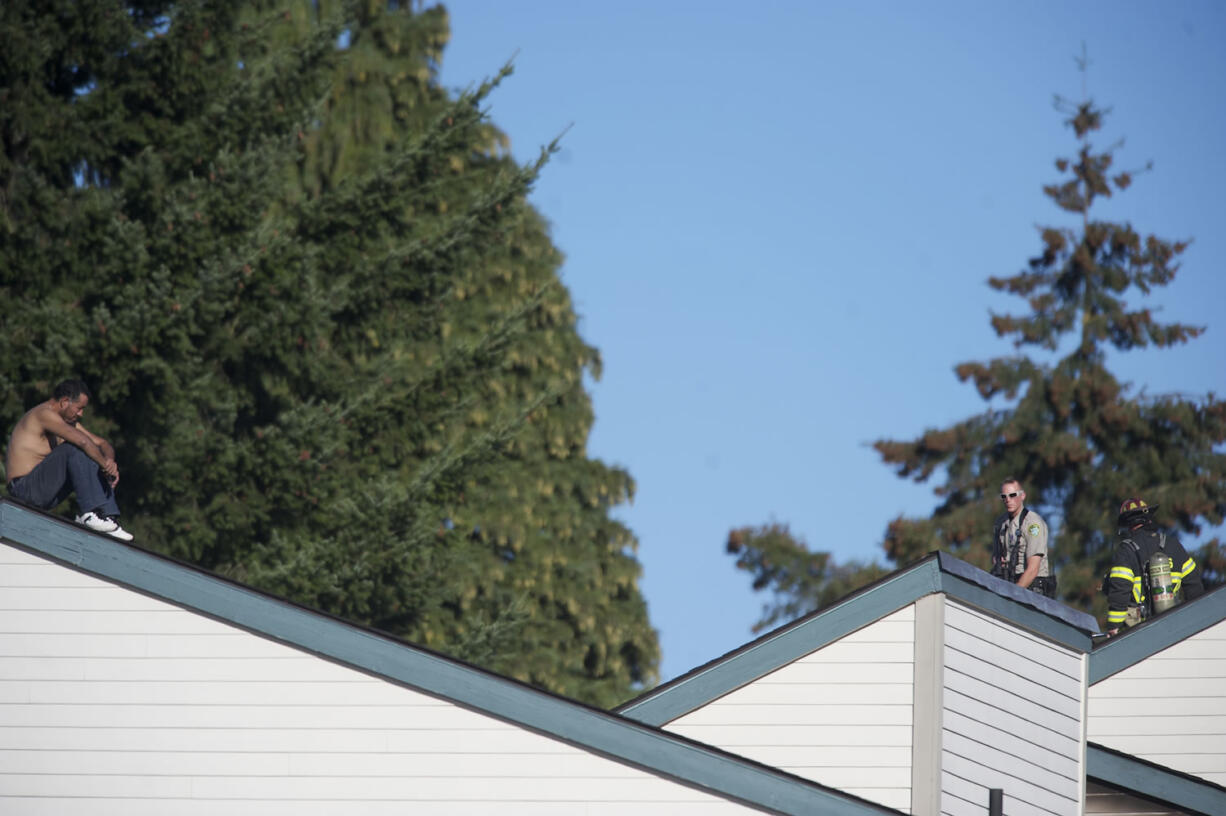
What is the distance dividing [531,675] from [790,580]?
880 centimetres

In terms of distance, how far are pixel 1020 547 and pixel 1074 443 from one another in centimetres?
2290

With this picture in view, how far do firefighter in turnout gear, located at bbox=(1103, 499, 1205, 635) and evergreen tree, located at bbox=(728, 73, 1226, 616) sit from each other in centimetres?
1869

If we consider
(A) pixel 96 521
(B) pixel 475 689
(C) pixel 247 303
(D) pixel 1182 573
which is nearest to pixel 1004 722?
(B) pixel 475 689

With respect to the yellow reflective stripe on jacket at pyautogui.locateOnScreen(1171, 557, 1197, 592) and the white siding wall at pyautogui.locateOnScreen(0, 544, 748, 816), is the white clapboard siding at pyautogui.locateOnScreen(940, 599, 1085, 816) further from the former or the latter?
the yellow reflective stripe on jacket at pyautogui.locateOnScreen(1171, 557, 1197, 592)

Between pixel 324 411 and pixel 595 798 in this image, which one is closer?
pixel 595 798

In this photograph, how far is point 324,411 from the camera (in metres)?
20.6

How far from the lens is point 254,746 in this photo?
7598mm

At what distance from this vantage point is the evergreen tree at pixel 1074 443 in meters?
32.7

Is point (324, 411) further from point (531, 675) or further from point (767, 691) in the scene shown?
point (767, 691)

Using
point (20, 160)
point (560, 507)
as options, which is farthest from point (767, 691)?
point (560, 507)

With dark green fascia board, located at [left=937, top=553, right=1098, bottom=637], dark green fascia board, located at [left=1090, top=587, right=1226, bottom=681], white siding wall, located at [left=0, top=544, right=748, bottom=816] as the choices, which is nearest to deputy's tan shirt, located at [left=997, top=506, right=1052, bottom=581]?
dark green fascia board, located at [left=1090, top=587, right=1226, bottom=681]

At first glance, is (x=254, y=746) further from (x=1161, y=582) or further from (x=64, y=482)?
(x=1161, y=582)

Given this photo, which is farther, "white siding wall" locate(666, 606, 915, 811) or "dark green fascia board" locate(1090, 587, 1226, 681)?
"dark green fascia board" locate(1090, 587, 1226, 681)

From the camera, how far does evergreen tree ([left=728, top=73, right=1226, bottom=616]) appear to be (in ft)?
107
